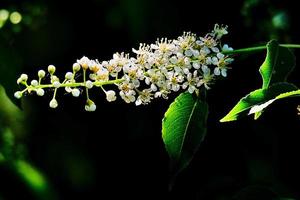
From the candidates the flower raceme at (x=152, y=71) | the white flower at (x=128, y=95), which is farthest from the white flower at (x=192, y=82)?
the white flower at (x=128, y=95)

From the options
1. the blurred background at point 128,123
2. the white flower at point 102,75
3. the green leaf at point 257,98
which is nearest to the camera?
the green leaf at point 257,98

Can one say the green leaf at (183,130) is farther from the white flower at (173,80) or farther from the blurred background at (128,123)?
the blurred background at (128,123)

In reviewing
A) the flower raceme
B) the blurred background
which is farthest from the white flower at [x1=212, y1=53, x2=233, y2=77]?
the blurred background

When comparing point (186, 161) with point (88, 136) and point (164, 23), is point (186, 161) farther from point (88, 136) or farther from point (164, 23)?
point (88, 136)

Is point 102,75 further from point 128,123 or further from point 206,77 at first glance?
point 128,123

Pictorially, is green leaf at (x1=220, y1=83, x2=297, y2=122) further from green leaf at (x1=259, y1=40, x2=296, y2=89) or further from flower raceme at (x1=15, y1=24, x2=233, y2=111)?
flower raceme at (x1=15, y1=24, x2=233, y2=111)

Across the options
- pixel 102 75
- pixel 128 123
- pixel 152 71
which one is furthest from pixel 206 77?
pixel 128 123

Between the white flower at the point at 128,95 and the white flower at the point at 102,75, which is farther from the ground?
the white flower at the point at 102,75
